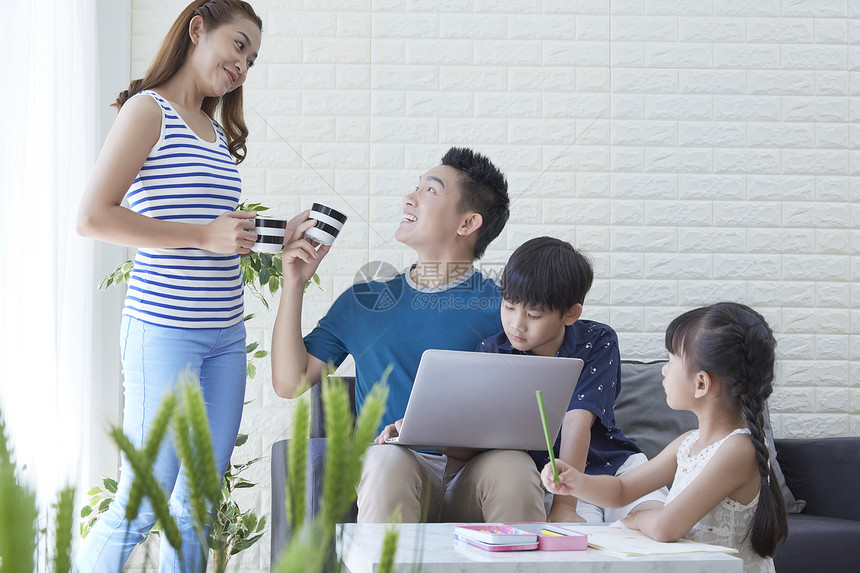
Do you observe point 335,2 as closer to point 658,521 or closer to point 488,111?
point 488,111

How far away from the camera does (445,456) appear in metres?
1.71

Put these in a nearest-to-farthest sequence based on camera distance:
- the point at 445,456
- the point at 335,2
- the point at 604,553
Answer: the point at 604,553
the point at 445,456
the point at 335,2

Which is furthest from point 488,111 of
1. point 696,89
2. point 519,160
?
point 696,89

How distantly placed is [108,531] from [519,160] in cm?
185

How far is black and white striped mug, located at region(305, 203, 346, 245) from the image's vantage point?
1.65 meters

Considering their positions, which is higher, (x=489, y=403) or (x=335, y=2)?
(x=335, y=2)

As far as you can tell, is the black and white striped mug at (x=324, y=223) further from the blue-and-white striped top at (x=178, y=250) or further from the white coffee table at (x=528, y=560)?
the white coffee table at (x=528, y=560)

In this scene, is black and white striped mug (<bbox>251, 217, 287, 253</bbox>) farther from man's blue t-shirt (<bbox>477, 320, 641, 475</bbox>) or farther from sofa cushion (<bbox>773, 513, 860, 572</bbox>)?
sofa cushion (<bbox>773, 513, 860, 572</bbox>)

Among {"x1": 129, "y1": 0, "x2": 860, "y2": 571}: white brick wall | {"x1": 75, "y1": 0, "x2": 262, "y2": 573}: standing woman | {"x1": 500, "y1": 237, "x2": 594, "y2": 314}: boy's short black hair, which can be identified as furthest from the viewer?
{"x1": 129, "y1": 0, "x2": 860, "y2": 571}: white brick wall

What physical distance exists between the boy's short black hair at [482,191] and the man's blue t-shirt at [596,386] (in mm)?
323

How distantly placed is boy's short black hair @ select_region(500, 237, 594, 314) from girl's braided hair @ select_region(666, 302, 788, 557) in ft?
1.06

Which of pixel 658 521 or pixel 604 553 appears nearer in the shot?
pixel 604 553

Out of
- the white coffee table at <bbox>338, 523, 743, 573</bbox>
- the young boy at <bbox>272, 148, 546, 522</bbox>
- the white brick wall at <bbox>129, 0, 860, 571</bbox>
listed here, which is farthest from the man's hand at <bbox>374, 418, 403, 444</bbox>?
the white brick wall at <bbox>129, 0, 860, 571</bbox>

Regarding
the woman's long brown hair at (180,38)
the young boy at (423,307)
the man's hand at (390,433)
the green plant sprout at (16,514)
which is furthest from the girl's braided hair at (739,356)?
the green plant sprout at (16,514)
